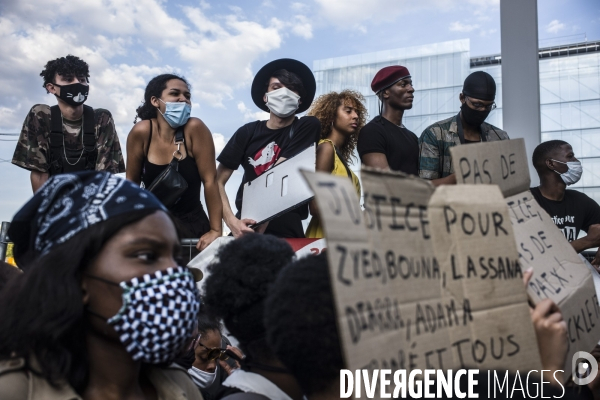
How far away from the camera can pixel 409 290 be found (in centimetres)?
131

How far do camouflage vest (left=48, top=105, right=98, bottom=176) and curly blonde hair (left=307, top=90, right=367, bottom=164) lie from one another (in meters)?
1.85

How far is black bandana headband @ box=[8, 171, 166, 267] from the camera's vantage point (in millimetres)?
1768

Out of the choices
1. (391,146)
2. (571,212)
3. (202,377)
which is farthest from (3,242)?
(571,212)

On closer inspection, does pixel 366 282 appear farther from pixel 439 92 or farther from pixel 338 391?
pixel 439 92

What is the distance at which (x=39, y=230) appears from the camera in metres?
1.79

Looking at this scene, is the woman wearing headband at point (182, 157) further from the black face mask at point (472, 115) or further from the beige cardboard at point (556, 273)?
the beige cardboard at point (556, 273)

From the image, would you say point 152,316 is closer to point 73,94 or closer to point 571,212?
point 73,94

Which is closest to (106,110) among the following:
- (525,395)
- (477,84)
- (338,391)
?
(477,84)

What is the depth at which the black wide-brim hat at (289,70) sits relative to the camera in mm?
4902

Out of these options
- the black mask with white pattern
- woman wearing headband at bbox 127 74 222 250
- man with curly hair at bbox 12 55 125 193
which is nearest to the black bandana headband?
the black mask with white pattern

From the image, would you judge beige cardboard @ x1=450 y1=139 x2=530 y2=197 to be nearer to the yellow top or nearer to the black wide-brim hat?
the yellow top

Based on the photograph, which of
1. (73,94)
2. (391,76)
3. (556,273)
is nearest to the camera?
(556,273)

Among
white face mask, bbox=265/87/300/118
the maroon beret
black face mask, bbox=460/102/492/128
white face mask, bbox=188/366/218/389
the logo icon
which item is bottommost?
white face mask, bbox=188/366/218/389

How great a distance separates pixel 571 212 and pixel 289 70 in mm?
2578
